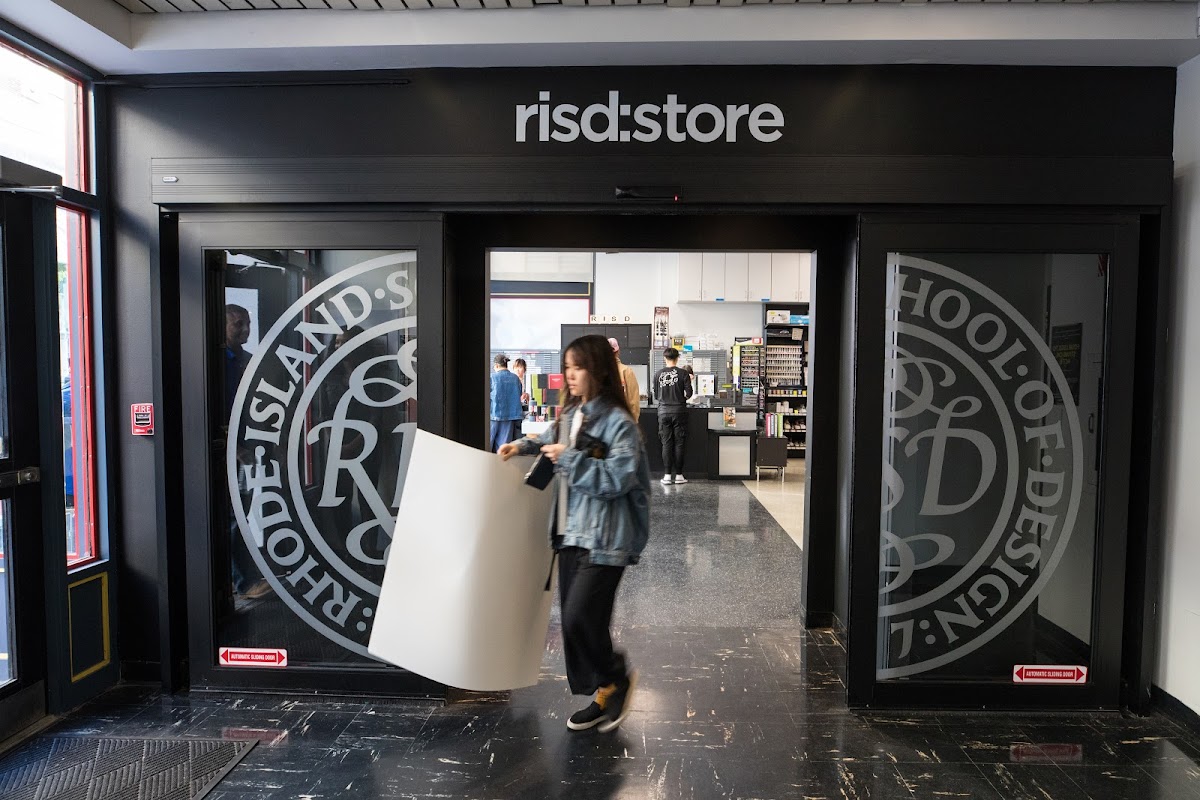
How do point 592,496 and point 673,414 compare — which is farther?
point 673,414

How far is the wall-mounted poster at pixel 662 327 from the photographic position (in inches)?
497

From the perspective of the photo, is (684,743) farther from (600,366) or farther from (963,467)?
(963,467)

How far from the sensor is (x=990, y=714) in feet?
11.3

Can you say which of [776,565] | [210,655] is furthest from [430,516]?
[776,565]

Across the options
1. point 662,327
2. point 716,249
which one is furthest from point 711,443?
point 716,249

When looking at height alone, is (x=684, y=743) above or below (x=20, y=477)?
below

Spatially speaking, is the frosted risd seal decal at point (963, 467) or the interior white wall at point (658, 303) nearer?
the frosted risd seal decal at point (963, 467)

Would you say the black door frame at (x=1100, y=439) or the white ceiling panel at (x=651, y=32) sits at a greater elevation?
the white ceiling panel at (x=651, y=32)

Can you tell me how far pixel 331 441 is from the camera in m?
3.55

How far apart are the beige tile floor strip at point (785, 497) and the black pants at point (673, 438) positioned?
96 cm

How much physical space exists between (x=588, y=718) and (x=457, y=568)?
0.87 meters

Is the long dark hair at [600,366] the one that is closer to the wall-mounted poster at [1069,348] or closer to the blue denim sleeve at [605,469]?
the blue denim sleeve at [605,469]

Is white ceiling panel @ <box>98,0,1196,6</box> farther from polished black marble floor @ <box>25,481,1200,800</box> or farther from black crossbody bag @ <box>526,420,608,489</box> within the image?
polished black marble floor @ <box>25,481,1200,800</box>

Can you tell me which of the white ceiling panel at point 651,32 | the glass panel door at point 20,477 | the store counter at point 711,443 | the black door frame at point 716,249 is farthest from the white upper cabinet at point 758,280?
the glass panel door at point 20,477
